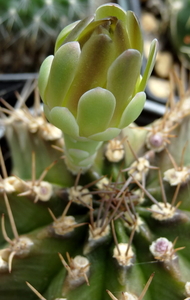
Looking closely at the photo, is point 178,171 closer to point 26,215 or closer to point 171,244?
point 171,244

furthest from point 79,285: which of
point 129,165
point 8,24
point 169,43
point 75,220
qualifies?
point 169,43

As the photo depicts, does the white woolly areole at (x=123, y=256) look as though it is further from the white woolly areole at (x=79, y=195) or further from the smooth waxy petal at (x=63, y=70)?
the smooth waxy petal at (x=63, y=70)

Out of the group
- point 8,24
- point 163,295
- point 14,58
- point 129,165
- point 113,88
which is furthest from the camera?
point 14,58

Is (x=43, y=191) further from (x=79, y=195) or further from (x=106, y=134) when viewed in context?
(x=106, y=134)

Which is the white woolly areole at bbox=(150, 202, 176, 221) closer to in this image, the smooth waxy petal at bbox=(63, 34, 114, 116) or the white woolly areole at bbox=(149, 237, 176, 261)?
the white woolly areole at bbox=(149, 237, 176, 261)

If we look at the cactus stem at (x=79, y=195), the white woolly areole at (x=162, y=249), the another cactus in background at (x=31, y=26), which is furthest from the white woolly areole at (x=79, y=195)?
the another cactus in background at (x=31, y=26)

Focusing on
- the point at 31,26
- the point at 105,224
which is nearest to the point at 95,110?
the point at 105,224

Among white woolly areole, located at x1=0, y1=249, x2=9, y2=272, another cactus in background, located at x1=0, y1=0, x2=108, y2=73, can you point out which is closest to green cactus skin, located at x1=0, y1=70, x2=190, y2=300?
white woolly areole, located at x1=0, y1=249, x2=9, y2=272
